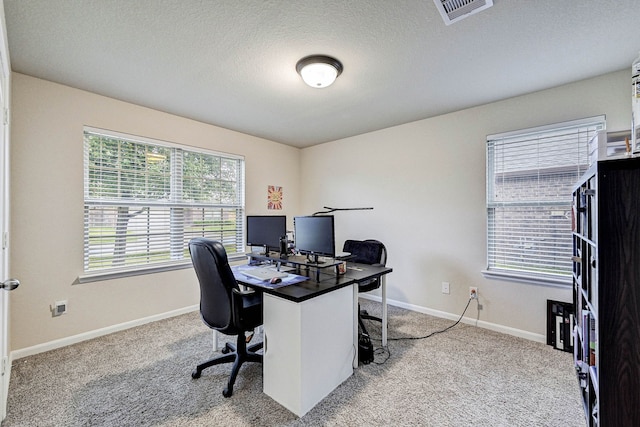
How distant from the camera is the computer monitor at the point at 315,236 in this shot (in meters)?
2.19

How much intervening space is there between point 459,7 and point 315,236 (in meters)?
1.80

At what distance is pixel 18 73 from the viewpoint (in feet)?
7.74

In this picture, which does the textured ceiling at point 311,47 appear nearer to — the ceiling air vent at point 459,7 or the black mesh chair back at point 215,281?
the ceiling air vent at point 459,7

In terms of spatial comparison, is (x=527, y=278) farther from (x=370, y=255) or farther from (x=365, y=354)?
(x=365, y=354)

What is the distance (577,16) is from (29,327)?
15.6 feet

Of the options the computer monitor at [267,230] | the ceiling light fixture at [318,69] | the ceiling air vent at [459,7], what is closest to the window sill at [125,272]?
the computer monitor at [267,230]

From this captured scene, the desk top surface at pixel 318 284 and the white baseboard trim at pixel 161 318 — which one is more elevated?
the desk top surface at pixel 318 284

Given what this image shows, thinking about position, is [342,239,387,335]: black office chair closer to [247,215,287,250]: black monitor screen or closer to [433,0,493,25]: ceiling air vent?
[247,215,287,250]: black monitor screen

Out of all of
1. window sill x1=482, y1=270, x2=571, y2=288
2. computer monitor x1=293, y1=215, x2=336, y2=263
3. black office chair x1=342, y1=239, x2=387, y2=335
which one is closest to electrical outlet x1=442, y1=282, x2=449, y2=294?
window sill x1=482, y1=270, x2=571, y2=288

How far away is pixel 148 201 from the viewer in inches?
126

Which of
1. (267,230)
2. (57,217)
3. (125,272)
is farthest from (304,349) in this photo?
(57,217)

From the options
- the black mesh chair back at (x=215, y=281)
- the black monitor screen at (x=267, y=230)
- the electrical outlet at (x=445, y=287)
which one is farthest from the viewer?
the electrical outlet at (x=445, y=287)

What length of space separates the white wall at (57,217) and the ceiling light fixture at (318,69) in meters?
2.06

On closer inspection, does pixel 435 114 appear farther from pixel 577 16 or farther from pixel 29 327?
pixel 29 327
